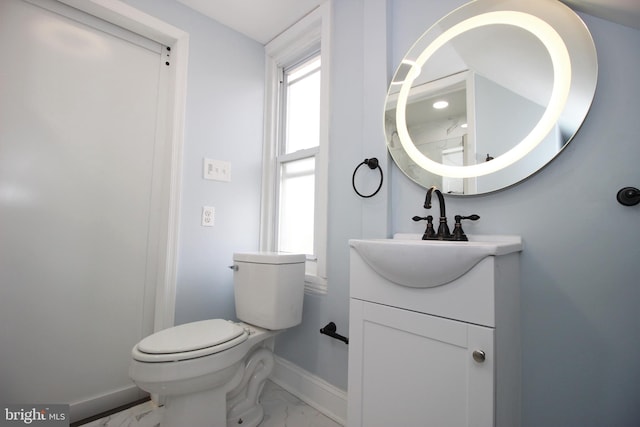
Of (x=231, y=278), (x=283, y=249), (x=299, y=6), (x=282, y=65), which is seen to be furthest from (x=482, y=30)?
(x=231, y=278)

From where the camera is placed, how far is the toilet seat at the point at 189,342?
3.31 ft

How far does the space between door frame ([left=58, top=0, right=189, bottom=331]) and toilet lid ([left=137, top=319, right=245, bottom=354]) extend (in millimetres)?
348

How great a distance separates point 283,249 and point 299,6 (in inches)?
59.1

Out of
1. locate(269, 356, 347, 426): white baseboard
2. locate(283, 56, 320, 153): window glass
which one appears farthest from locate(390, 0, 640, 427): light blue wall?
locate(283, 56, 320, 153): window glass

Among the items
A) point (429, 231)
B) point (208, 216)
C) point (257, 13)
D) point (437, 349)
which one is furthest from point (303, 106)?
point (437, 349)

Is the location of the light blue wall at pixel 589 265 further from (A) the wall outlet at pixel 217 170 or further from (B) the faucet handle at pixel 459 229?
(A) the wall outlet at pixel 217 170

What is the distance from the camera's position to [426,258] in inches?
29.7

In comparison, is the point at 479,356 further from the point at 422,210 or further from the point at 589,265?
the point at 422,210

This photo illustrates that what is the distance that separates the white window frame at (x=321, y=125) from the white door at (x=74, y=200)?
0.66 m

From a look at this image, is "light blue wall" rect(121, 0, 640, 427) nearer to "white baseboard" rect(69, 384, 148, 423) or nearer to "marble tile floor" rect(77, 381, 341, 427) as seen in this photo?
"marble tile floor" rect(77, 381, 341, 427)

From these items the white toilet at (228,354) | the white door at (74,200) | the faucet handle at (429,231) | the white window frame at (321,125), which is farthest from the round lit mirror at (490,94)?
the white door at (74,200)

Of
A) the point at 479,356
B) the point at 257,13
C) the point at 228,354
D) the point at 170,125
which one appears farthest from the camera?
the point at 257,13

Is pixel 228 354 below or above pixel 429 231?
below
